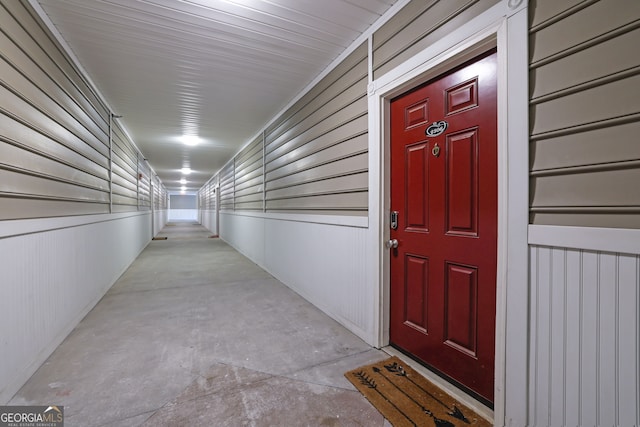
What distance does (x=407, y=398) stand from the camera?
170 centimetres

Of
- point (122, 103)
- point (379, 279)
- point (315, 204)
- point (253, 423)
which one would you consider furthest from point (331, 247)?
point (122, 103)

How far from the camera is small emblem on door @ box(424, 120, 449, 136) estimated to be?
185 centimetres

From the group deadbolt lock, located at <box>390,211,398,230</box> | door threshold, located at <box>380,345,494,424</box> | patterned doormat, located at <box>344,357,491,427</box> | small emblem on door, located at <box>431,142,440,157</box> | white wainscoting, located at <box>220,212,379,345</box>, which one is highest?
small emblem on door, located at <box>431,142,440,157</box>

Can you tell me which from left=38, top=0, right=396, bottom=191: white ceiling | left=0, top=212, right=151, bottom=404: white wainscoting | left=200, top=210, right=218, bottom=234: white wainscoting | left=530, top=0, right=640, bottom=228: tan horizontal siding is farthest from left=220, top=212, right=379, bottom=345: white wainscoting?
left=200, top=210, right=218, bottom=234: white wainscoting

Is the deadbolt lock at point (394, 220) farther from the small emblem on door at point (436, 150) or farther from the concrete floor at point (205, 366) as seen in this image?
the concrete floor at point (205, 366)

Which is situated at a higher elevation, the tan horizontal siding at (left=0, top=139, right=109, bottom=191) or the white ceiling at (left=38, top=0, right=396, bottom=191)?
the white ceiling at (left=38, top=0, right=396, bottom=191)

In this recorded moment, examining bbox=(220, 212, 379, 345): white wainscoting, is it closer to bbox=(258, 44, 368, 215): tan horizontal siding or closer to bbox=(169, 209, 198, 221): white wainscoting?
bbox=(258, 44, 368, 215): tan horizontal siding

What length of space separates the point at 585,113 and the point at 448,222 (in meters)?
0.87

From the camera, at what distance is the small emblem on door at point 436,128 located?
1852 millimetres

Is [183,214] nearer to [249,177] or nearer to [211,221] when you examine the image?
[211,221]

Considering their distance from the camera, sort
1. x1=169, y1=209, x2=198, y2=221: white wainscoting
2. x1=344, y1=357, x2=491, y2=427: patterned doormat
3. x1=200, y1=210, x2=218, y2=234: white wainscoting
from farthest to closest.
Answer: x1=169, y1=209, x2=198, y2=221: white wainscoting
x1=200, y1=210, x2=218, y2=234: white wainscoting
x1=344, y1=357, x2=491, y2=427: patterned doormat

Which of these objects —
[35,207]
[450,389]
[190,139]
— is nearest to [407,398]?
[450,389]

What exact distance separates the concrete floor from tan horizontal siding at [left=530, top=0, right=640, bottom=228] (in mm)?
1494

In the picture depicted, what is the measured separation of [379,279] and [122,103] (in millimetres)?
4500
